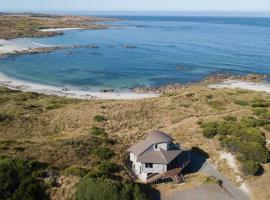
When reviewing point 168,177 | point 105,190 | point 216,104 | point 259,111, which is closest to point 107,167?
point 105,190

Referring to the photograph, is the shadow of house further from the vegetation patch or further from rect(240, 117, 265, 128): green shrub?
rect(240, 117, 265, 128): green shrub

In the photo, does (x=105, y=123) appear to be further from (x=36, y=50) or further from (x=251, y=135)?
(x=36, y=50)

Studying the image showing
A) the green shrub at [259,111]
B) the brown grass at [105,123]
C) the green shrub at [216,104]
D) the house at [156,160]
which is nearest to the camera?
the house at [156,160]

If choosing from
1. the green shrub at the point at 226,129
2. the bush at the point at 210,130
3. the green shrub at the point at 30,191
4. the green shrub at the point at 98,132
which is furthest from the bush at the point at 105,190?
the green shrub at the point at 226,129

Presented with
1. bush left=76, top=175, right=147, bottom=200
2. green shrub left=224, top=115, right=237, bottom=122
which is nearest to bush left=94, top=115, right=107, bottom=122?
green shrub left=224, top=115, right=237, bottom=122

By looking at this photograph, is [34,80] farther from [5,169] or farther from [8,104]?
[5,169]

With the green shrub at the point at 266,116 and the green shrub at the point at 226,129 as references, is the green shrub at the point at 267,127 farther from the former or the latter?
the green shrub at the point at 266,116

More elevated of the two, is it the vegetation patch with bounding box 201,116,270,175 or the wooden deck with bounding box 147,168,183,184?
the vegetation patch with bounding box 201,116,270,175
